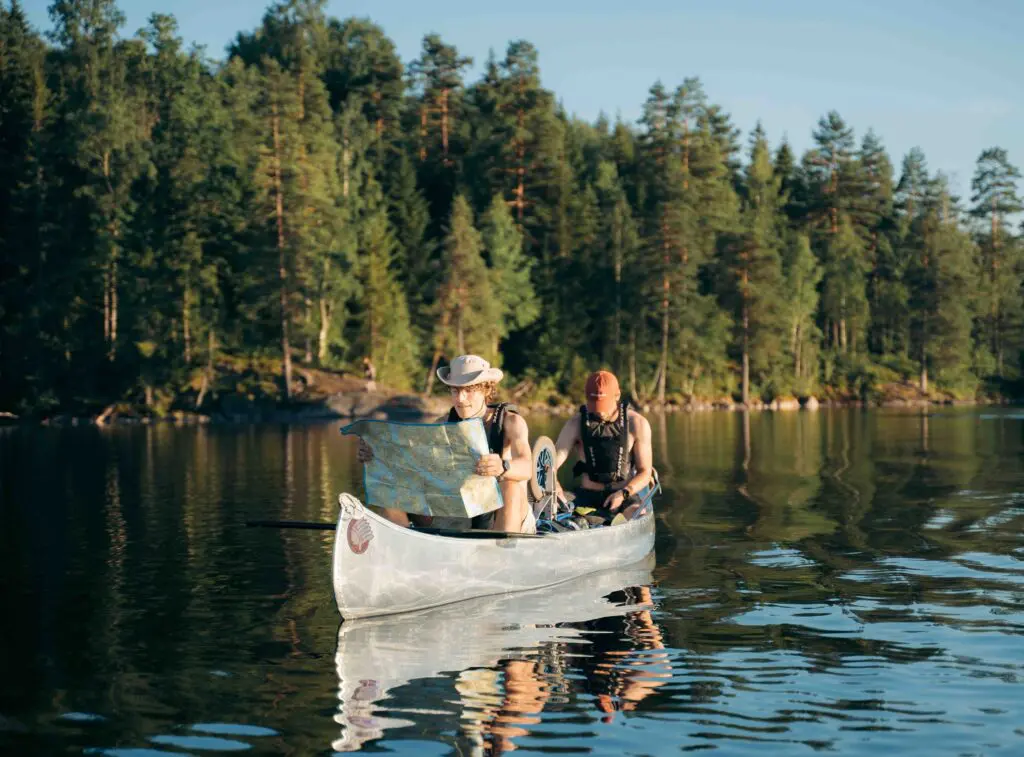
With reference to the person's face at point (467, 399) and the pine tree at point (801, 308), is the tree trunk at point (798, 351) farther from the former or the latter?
the person's face at point (467, 399)

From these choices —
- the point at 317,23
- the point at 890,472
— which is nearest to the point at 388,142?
the point at 317,23

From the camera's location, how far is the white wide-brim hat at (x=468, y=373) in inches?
424

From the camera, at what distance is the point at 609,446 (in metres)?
14.1

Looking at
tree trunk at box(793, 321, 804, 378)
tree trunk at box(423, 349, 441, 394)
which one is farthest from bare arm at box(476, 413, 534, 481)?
tree trunk at box(793, 321, 804, 378)

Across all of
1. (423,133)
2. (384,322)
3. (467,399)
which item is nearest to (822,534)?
(467,399)

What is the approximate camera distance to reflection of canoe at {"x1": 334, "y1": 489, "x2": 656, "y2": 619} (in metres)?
10.6

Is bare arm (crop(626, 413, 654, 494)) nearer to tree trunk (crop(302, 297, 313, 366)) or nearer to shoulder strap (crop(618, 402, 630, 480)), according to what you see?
shoulder strap (crop(618, 402, 630, 480))

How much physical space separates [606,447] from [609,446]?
0.04m

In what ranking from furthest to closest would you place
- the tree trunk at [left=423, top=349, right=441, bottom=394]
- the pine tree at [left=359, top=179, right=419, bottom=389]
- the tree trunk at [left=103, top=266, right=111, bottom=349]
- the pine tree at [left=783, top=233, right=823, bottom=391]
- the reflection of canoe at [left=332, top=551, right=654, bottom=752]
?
the pine tree at [left=783, top=233, right=823, bottom=391] → the tree trunk at [left=423, top=349, right=441, bottom=394] → the tree trunk at [left=103, top=266, right=111, bottom=349] → the pine tree at [left=359, top=179, right=419, bottom=389] → the reflection of canoe at [left=332, top=551, right=654, bottom=752]

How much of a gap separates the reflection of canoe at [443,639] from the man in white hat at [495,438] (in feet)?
2.77

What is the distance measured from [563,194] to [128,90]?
34430 mm

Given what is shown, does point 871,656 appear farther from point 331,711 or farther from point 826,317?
point 826,317

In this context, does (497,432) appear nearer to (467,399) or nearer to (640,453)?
(467,399)

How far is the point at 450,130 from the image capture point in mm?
104000
